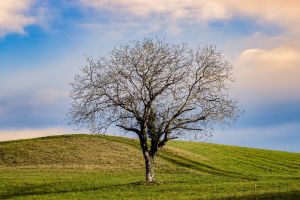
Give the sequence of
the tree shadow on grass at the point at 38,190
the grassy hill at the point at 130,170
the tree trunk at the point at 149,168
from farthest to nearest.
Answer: the tree trunk at the point at 149,168
the tree shadow on grass at the point at 38,190
the grassy hill at the point at 130,170

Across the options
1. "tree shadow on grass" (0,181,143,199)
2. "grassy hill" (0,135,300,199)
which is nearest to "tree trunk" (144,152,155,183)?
"grassy hill" (0,135,300,199)

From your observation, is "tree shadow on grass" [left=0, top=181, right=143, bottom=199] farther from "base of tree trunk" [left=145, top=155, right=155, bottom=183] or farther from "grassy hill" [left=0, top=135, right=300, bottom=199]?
"base of tree trunk" [left=145, top=155, right=155, bottom=183]

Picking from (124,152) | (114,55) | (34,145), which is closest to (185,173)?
(124,152)

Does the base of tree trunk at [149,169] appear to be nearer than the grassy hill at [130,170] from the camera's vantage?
No

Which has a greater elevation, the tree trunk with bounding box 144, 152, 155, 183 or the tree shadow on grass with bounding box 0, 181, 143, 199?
the tree trunk with bounding box 144, 152, 155, 183

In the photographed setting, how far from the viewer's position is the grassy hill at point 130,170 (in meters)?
45.5

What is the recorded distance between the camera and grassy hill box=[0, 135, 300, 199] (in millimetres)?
45531

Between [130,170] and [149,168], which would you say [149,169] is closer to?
[149,168]

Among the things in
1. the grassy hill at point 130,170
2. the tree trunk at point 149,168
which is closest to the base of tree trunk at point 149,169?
the tree trunk at point 149,168

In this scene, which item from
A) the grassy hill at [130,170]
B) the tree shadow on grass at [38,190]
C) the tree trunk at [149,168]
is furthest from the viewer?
the tree trunk at [149,168]

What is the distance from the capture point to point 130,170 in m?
68.4

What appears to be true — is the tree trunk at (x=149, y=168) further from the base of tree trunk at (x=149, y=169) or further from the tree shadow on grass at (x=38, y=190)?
the tree shadow on grass at (x=38, y=190)

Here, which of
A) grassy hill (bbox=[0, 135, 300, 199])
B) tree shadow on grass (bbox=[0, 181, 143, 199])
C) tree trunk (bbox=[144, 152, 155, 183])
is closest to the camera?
grassy hill (bbox=[0, 135, 300, 199])

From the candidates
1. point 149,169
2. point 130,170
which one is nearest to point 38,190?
point 149,169
